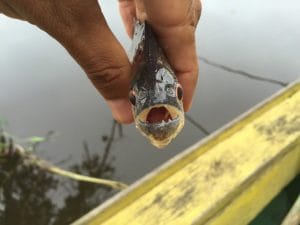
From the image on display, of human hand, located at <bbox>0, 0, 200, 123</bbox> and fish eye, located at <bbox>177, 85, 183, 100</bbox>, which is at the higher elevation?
human hand, located at <bbox>0, 0, 200, 123</bbox>

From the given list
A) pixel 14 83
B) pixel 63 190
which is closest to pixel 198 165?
pixel 63 190

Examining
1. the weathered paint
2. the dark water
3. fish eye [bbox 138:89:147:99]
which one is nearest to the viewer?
fish eye [bbox 138:89:147:99]

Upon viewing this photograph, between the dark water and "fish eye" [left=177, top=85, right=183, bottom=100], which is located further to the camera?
the dark water

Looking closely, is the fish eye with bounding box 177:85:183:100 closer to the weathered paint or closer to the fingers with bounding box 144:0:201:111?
the fingers with bounding box 144:0:201:111

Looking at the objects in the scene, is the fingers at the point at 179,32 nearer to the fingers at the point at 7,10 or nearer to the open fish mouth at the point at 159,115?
the open fish mouth at the point at 159,115

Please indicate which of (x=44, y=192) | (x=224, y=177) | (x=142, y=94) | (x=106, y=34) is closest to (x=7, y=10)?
(x=106, y=34)

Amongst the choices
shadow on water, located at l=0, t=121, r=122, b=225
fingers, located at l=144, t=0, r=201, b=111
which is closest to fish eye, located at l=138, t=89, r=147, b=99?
fingers, located at l=144, t=0, r=201, b=111

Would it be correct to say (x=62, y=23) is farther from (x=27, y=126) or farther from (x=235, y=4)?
(x=235, y=4)

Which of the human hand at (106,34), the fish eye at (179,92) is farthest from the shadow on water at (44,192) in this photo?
the fish eye at (179,92)
